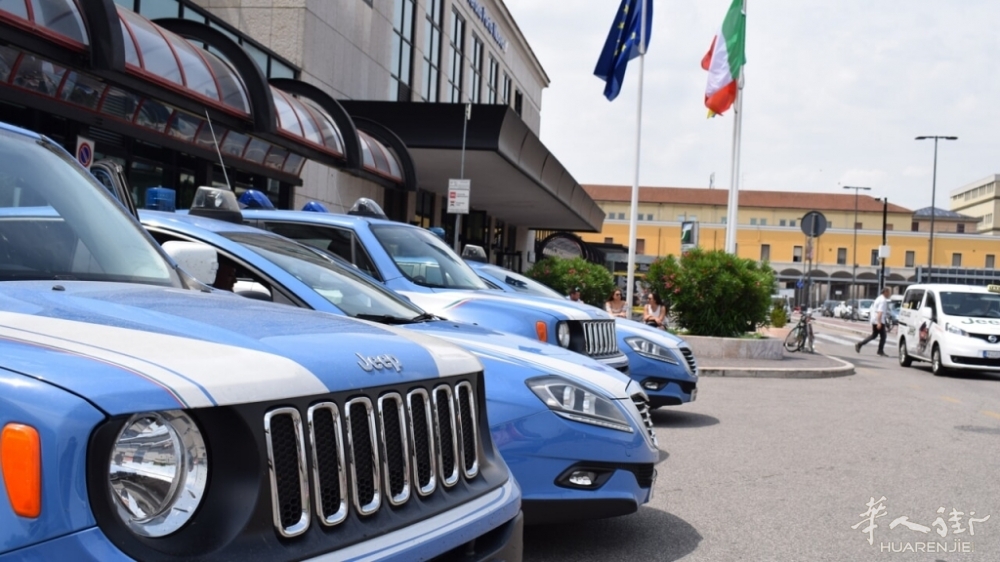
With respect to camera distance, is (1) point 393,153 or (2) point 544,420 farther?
(1) point 393,153

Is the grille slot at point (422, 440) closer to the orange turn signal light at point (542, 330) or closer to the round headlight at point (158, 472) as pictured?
the round headlight at point (158, 472)

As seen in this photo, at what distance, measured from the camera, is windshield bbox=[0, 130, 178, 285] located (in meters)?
3.05

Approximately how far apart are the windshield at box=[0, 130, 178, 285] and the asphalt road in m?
2.49

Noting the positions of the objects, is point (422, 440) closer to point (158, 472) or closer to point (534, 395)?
point (158, 472)

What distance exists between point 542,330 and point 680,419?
3.42 meters

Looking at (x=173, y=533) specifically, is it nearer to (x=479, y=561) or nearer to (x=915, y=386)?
(x=479, y=561)

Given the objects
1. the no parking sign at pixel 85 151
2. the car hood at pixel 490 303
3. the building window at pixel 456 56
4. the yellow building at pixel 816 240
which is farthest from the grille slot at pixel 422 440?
the yellow building at pixel 816 240

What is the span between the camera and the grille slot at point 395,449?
2461 millimetres

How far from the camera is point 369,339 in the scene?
8.93 feet

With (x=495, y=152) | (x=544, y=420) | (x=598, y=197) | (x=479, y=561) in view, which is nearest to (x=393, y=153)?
(x=495, y=152)

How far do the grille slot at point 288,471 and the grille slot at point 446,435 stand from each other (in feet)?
1.89

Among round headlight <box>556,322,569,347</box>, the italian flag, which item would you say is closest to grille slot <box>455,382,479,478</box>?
round headlight <box>556,322,569,347</box>

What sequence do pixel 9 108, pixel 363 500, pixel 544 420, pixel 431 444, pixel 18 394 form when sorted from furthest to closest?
1. pixel 9 108
2. pixel 544 420
3. pixel 431 444
4. pixel 363 500
5. pixel 18 394

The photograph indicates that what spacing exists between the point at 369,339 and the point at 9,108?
542 inches
